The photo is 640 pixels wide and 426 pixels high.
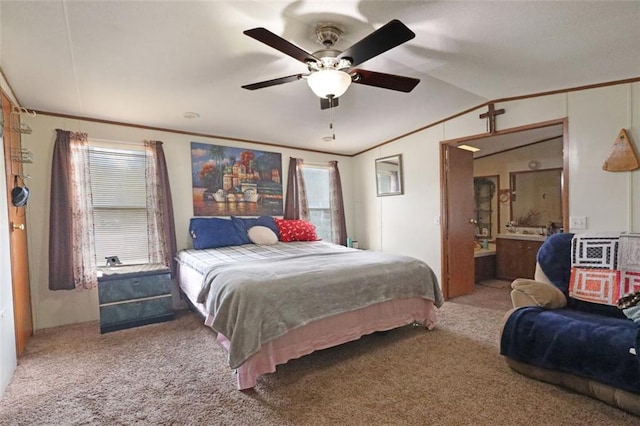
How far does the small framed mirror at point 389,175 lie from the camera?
4.59m

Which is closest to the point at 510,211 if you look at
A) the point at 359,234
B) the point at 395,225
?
the point at 395,225

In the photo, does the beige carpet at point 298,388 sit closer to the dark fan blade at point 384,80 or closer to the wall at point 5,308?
the wall at point 5,308

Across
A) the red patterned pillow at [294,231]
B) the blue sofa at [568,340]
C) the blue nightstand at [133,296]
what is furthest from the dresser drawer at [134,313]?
the blue sofa at [568,340]

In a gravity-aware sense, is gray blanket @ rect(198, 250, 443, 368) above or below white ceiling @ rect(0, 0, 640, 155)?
below

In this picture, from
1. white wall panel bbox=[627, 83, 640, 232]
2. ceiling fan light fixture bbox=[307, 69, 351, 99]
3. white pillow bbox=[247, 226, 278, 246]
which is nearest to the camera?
ceiling fan light fixture bbox=[307, 69, 351, 99]

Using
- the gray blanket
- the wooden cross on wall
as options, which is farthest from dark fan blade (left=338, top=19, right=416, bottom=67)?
the wooden cross on wall

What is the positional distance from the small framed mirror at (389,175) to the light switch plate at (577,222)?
6.85 ft

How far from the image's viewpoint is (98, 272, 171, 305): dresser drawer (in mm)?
2936

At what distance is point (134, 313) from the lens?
305cm

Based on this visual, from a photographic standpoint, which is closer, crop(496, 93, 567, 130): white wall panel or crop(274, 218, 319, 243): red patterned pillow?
crop(496, 93, 567, 130): white wall panel

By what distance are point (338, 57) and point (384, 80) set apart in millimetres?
446

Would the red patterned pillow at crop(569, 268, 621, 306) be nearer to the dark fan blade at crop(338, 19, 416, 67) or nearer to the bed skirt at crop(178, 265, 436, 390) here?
the bed skirt at crop(178, 265, 436, 390)

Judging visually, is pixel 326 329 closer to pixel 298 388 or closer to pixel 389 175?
pixel 298 388

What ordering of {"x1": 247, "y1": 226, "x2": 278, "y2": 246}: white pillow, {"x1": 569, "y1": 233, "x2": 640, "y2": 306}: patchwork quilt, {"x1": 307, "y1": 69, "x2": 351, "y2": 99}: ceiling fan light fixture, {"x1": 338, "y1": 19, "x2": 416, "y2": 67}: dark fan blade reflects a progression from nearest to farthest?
{"x1": 338, "y1": 19, "x2": 416, "y2": 67}: dark fan blade
{"x1": 307, "y1": 69, "x2": 351, "y2": 99}: ceiling fan light fixture
{"x1": 569, "y1": 233, "x2": 640, "y2": 306}: patchwork quilt
{"x1": 247, "y1": 226, "x2": 278, "y2": 246}: white pillow
